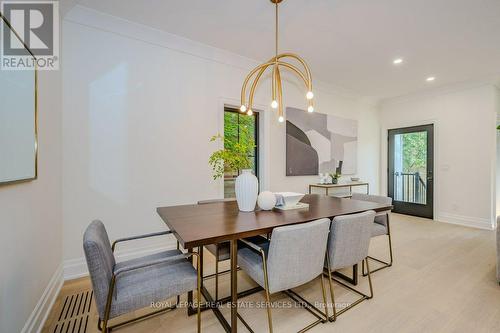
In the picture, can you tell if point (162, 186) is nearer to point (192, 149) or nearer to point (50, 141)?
point (192, 149)

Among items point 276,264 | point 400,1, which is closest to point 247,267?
point 276,264

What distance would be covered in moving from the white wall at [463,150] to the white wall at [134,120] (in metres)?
4.15

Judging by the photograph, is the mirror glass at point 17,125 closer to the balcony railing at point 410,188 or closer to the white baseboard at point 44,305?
the white baseboard at point 44,305

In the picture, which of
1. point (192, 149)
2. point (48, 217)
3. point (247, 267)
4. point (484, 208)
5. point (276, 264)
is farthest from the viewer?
point (484, 208)

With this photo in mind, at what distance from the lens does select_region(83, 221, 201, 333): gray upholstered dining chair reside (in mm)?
1181

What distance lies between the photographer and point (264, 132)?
11.9ft

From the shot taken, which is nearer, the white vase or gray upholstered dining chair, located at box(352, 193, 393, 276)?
the white vase

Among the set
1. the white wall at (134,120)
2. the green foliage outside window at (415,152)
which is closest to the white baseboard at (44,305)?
the white wall at (134,120)

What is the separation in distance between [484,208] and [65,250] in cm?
641

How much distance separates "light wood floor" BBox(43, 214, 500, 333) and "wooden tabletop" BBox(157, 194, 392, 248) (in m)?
0.78

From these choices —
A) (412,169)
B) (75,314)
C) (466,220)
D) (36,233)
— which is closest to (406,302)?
(75,314)

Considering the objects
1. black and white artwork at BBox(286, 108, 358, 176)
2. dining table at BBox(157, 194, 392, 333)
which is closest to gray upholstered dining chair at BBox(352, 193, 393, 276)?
dining table at BBox(157, 194, 392, 333)

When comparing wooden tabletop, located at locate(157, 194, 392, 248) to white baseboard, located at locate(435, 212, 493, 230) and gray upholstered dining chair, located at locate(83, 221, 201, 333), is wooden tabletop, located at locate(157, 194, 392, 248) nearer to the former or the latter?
gray upholstered dining chair, located at locate(83, 221, 201, 333)

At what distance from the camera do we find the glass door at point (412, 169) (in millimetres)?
4770
